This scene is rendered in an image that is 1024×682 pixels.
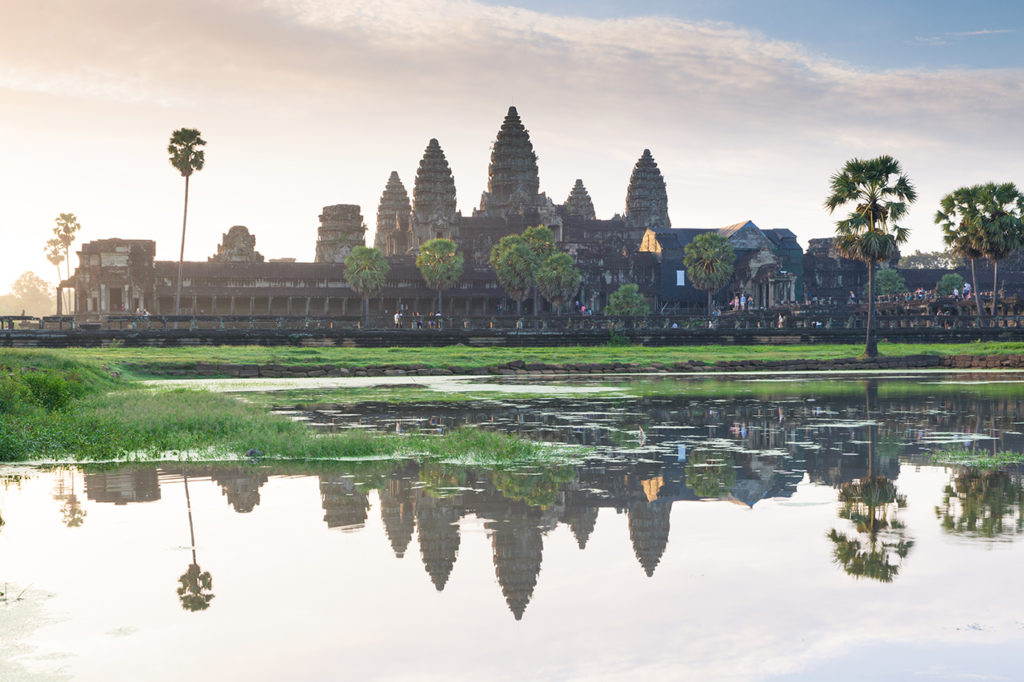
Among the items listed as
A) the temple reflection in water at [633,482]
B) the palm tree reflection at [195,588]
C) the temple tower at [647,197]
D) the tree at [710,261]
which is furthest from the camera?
the temple tower at [647,197]

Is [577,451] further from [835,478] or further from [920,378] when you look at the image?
[920,378]

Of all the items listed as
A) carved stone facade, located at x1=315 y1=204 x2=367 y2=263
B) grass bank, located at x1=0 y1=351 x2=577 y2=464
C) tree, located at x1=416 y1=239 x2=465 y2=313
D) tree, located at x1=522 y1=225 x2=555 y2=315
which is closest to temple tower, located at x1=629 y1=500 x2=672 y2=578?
grass bank, located at x1=0 y1=351 x2=577 y2=464

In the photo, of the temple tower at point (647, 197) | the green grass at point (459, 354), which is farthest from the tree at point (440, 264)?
the temple tower at point (647, 197)

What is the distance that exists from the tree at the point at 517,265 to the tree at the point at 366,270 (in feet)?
37.2

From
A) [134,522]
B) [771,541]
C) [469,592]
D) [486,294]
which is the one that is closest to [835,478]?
[771,541]

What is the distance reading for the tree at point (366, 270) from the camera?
10269 cm

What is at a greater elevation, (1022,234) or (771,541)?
(1022,234)

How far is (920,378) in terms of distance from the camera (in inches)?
1590

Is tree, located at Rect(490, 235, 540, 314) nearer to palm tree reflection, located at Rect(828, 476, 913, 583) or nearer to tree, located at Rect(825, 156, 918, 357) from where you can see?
tree, located at Rect(825, 156, 918, 357)

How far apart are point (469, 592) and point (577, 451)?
354 inches

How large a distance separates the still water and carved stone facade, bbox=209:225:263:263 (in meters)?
101

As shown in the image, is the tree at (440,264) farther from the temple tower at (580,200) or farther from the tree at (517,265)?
the temple tower at (580,200)

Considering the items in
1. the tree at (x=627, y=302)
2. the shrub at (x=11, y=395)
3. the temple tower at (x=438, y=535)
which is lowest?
the temple tower at (x=438, y=535)

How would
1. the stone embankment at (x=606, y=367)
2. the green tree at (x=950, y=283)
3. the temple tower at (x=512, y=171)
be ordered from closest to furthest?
the stone embankment at (x=606, y=367) < the green tree at (x=950, y=283) < the temple tower at (x=512, y=171)
